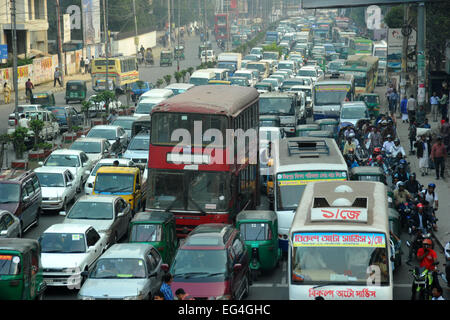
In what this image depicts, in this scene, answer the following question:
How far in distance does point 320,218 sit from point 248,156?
10.2 meters

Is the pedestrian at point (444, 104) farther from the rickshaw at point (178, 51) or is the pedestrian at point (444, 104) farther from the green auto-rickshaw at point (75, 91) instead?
the rickshaw at point (178, 51)

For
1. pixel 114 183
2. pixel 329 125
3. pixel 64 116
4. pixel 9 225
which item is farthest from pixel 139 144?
pixel 64 116

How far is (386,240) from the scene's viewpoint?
1426 centimetres

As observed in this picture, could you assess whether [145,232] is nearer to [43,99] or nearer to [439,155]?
[439,155]

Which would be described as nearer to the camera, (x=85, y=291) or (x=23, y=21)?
(x=85, y=291)

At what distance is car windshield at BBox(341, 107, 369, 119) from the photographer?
3900 centimetres

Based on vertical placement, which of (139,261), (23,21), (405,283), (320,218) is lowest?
(405,283)

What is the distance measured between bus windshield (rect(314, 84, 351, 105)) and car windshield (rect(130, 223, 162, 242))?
2433 centimetres

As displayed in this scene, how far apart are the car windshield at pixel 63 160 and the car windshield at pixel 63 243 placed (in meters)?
10.4

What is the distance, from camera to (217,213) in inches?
854

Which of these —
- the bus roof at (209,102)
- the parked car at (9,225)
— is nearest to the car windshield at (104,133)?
the bus roof at (209,102)

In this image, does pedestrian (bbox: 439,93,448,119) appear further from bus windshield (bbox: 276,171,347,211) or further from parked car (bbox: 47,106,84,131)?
A: bus windshield (bbox: 276,171,347,211)
